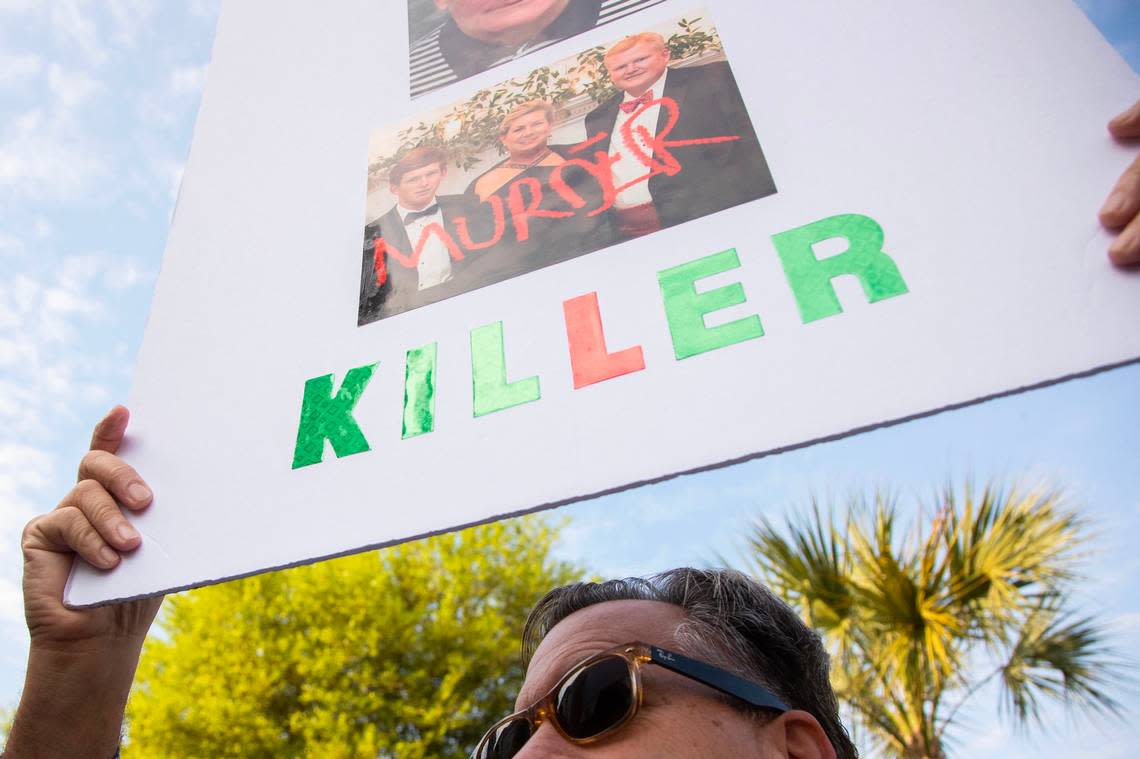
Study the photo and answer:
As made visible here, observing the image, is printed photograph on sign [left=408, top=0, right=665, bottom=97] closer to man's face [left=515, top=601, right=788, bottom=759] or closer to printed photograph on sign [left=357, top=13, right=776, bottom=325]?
printed photograph on sign [left=357, top=13, right=776, bottom=325]

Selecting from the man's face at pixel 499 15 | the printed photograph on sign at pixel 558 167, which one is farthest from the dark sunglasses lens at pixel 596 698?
the man's face at pixel 499 15

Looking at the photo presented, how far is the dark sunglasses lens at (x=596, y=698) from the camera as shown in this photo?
1.16 metres

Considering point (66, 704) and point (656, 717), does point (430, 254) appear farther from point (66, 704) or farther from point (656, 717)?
point (66, 704)

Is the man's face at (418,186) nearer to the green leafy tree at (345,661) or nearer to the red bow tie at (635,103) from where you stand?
the red bow tie at (635,103)

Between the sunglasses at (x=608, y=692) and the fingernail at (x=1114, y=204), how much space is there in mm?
928

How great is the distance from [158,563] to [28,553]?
1.79 ft

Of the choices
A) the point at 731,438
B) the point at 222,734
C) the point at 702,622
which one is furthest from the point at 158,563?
the point at 222,734

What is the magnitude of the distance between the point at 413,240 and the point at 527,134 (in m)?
0.29

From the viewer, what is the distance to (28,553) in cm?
129

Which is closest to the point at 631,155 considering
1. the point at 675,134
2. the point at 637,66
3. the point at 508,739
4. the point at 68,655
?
the point at 675,134

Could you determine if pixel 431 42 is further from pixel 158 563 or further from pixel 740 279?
pixel 158 563

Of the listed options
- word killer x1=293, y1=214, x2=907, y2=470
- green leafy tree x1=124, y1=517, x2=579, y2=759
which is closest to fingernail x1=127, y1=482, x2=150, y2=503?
word killer x1=293, y1=214, x2=907, y2=470

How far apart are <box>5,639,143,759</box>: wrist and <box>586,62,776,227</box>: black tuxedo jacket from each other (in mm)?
1392

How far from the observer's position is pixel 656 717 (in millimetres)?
1153
